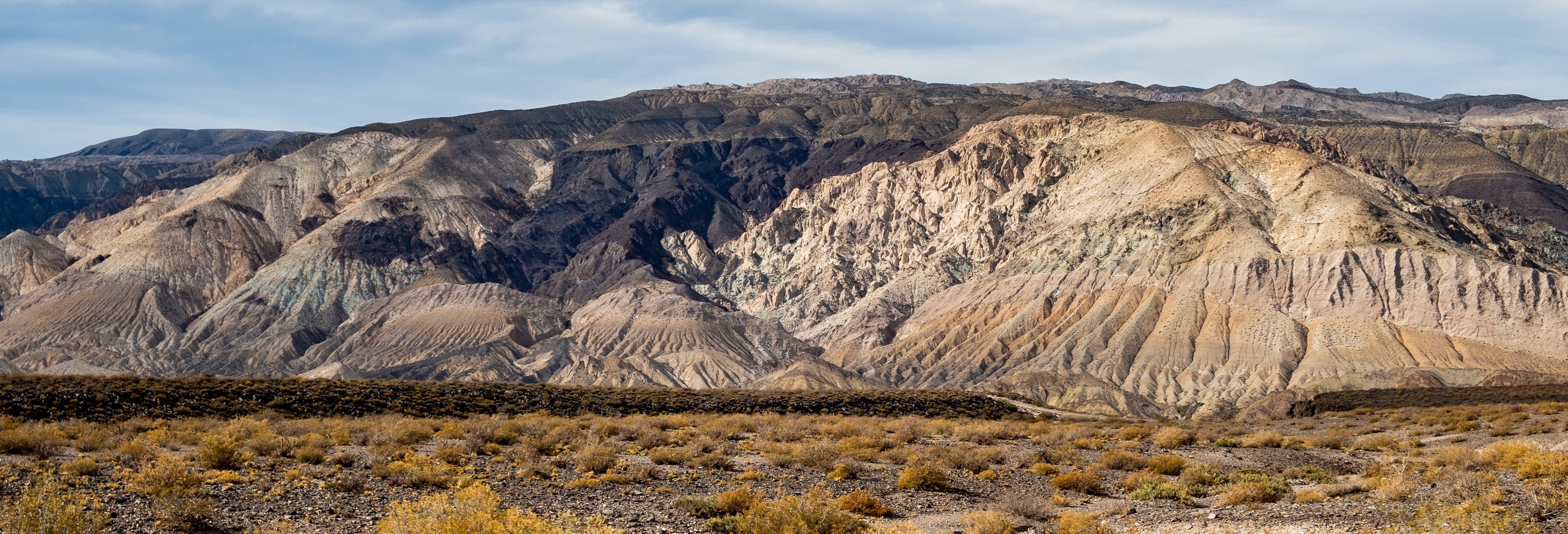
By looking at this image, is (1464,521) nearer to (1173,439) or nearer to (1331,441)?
(1173,439)

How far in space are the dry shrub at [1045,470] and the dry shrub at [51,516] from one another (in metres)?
20.6

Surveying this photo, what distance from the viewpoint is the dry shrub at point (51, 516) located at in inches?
714

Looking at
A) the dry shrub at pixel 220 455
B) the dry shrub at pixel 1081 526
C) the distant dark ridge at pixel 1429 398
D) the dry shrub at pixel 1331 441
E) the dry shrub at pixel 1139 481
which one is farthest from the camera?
the distant dark ridge at pixel 1429 398

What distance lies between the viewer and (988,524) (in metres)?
21.1

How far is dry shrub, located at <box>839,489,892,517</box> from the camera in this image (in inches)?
957

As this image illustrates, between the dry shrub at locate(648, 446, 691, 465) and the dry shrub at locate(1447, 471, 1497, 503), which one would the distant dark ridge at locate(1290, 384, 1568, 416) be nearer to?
the dry shrub at locate(1447, 471, 1497, 503)

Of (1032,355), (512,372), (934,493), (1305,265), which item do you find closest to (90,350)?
(512,372)

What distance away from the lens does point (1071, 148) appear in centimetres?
18925

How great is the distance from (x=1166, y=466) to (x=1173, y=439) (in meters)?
8.52

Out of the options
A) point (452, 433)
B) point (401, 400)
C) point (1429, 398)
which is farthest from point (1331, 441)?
point (1429, 398)

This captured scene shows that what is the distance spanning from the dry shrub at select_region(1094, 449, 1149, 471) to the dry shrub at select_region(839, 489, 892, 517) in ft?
30.0

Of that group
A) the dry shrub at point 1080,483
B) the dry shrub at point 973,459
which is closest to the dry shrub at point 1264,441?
the dry shrub at point 973,459

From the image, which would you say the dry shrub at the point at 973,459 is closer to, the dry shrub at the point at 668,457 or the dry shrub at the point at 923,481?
the dry shrub at the point at 923,481

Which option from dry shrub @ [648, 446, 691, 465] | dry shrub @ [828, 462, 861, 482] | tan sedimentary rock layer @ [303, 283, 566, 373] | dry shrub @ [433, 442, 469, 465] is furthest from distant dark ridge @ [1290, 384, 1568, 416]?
tan sedimentary rock layer @ [303, 283, 566, 373]
